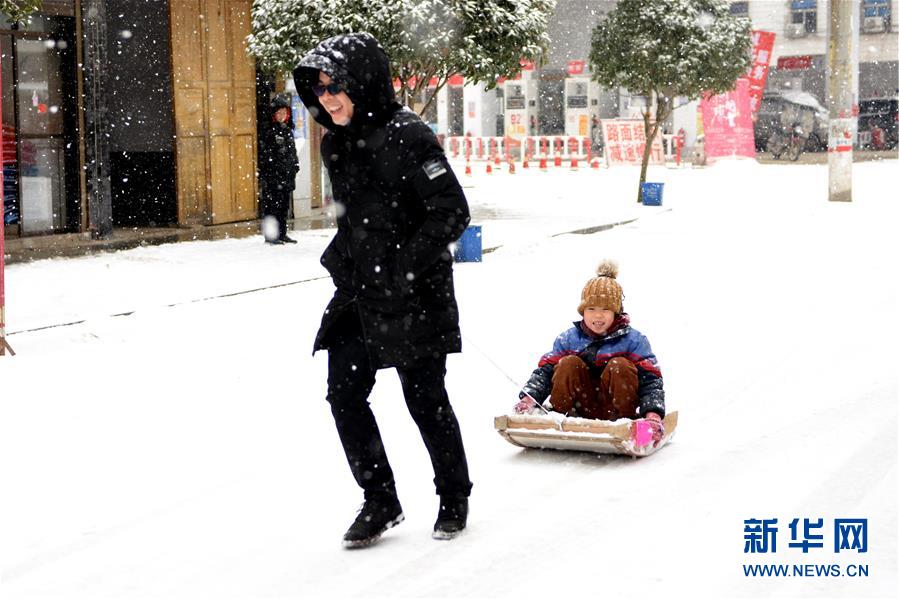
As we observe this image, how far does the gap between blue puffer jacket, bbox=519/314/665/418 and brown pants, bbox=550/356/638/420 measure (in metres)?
0.05

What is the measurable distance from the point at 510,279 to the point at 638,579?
851cm

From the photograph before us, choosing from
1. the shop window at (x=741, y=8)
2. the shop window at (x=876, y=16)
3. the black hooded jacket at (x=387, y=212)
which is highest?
the shop window at (x=741, y=8)

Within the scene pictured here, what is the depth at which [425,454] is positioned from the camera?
5.90 m

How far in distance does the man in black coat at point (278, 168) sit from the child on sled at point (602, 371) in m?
10.5

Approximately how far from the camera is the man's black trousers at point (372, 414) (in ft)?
14.5

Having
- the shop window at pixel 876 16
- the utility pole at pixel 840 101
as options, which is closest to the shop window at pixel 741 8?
the shop window at pixel 876 16

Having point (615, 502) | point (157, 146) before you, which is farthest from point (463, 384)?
point (157, 146)

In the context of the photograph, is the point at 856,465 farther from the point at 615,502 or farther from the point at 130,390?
the point at 130,390

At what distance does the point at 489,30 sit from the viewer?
51.1ft

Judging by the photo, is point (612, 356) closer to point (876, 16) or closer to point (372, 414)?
point (372, 414)

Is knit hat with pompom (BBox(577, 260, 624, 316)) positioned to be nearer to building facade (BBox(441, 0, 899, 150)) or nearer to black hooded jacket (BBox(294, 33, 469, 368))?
black hooded jacket (BBox(294, 33, 469, 368))

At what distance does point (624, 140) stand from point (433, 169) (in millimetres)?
35048

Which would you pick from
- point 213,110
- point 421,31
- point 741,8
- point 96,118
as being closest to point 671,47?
point 213,110

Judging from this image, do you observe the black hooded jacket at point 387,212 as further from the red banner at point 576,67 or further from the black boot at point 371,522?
the red banner at point 576,67
